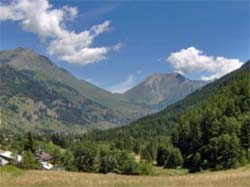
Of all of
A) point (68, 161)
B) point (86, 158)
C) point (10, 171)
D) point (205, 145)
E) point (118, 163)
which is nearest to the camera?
point (10, 171)

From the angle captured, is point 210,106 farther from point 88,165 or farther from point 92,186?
point 92,186

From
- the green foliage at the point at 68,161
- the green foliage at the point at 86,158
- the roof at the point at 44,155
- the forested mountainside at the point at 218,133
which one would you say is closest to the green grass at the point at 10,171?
the forested mountainside at the point at 218,133

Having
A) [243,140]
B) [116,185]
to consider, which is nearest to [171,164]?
[243,140]

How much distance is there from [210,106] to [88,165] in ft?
171

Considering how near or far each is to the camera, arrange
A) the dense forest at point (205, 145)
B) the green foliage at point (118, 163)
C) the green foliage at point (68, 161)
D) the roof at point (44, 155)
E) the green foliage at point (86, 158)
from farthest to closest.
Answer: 1. the roof at point (44, 155)
2. the green foliage at point (68, 161)
3. the green foliage at point (86, 158)
4. the green foliage at point (118, 163)
5. the dense forest at point (205, 145)

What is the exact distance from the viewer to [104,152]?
515 feet

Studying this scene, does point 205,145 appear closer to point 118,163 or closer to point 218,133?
point 218,133

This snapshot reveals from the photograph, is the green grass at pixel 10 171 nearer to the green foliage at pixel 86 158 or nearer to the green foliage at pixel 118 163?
the green foliage at pixel 118 163

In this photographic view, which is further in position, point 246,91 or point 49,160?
point 49,160

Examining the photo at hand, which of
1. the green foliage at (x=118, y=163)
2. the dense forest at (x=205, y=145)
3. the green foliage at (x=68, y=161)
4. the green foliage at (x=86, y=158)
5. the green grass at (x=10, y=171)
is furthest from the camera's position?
the green foliage at (x=68, y=161)

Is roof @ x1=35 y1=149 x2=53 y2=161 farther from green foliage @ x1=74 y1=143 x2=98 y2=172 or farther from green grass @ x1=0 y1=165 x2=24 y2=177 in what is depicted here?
green grass @ x1=0 y1=165 x2=24 y2=177

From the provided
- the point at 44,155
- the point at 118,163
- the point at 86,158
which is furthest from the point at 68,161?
the point at 118,163

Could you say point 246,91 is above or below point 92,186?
above

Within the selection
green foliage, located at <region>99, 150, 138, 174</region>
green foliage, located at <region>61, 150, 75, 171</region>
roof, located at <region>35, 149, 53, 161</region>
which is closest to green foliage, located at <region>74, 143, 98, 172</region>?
green foliage, located at <region>61, 150, 75, 171</region>
